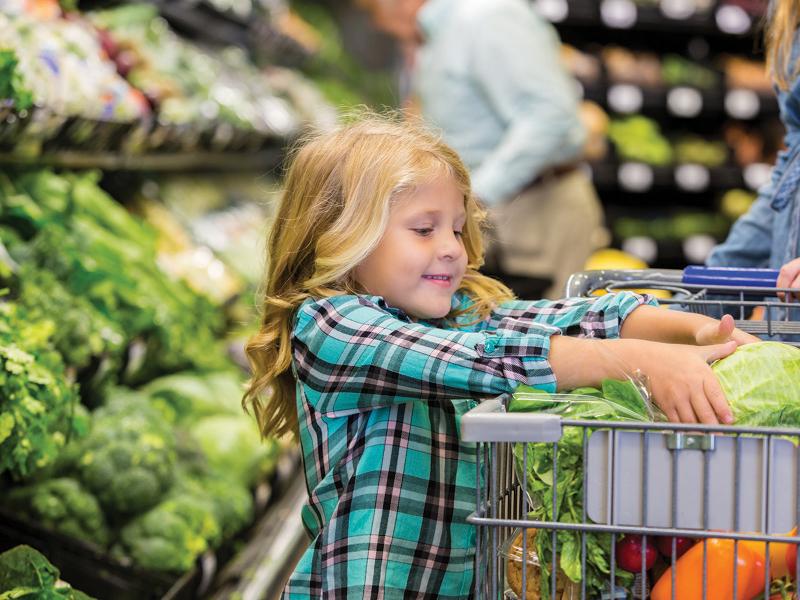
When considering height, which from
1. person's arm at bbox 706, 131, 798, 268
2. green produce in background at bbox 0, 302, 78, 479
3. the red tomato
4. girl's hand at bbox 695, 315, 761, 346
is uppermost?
girl's hand at bbox 695, 315, 761, 346

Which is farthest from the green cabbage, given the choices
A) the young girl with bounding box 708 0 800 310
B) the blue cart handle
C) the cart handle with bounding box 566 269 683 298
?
the young girl with bounding box 708 0 800 310

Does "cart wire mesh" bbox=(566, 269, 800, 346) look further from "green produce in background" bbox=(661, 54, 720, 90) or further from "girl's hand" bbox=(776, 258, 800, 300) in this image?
"green produce in background" bbox=(661, 54, 720, 90)

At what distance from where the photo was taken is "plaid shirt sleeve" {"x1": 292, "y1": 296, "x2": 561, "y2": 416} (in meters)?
1.49

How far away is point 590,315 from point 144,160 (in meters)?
2.23

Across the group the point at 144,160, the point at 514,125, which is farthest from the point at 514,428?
the point at 514,125

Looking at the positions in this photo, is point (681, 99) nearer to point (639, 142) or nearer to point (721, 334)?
point (639, 142)

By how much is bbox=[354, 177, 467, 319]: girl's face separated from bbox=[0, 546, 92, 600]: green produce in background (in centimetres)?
72

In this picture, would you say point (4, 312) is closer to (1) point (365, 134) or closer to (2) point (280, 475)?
(1) point (365, 134)

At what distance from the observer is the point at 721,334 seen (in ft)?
5.05

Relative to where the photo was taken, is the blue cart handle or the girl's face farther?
the blue cart handle

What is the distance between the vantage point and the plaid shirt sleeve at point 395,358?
4.88ft

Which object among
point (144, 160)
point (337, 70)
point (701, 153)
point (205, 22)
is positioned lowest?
point (701, 153)

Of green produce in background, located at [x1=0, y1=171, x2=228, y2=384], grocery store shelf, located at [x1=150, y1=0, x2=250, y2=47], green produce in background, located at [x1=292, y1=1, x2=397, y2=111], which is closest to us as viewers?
green produce in background, located at [x1=0, y1=171, x2=228, y2=384]

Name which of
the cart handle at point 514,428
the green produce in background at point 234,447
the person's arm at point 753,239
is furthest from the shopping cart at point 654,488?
the green produce in background at point 234,447
